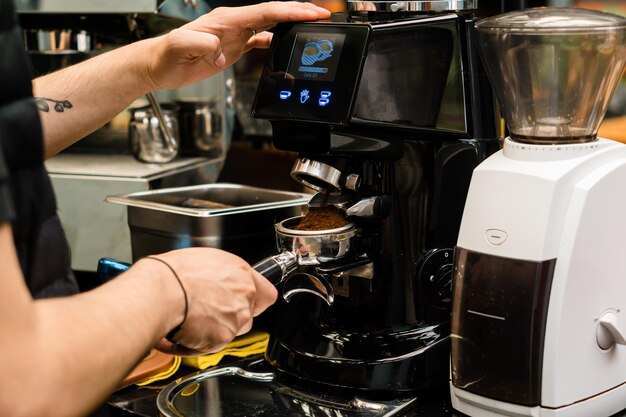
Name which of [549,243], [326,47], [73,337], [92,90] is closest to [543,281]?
[549,243]

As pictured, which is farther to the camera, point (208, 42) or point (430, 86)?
point (208, 42)

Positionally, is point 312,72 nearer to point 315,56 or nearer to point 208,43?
point 315,56

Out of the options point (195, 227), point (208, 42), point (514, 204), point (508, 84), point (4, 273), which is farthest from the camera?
point (195, 227)

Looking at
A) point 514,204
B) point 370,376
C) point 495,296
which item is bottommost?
point 370,376

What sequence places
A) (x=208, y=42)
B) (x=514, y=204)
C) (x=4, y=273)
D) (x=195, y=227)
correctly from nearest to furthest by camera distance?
(x=4, y=273)
(x=514, y=204)
(x=208, y=42)
(x=195, y=227)

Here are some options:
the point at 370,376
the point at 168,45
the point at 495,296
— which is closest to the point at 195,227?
the point at 168,45

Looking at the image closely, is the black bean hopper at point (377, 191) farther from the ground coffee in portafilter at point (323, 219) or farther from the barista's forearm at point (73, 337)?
the barista's forearm at point (73, 337)

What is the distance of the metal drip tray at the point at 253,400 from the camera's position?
1053 mm

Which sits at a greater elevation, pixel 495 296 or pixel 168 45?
pixel 168 45

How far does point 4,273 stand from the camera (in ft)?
2.11

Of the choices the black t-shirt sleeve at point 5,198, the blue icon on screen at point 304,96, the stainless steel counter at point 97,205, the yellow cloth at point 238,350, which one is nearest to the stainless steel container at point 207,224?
the yellow cloth at point 238,350

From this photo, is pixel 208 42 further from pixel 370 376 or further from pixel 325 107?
pixel 370 376

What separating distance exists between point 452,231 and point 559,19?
0.97ft

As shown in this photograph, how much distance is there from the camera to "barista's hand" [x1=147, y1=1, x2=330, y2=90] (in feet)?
3.91
